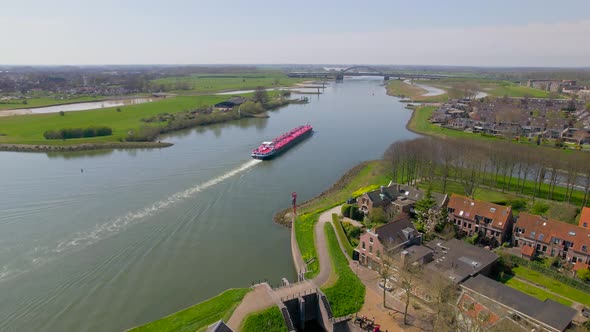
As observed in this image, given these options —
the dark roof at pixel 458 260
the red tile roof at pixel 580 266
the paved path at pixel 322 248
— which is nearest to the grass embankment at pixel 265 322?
the paved path at pixel 322 248

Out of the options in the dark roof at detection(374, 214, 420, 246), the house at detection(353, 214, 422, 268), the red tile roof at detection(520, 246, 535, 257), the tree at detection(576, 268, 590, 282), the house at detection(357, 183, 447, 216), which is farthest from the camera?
the house at detection(357, 183, 447, 216)

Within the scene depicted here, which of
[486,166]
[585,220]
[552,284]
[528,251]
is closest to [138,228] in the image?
[528,251]

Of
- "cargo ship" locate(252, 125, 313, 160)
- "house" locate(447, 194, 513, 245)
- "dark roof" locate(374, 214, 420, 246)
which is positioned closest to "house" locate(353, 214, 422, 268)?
"dark roof" locate(374, 214, 420, 246)

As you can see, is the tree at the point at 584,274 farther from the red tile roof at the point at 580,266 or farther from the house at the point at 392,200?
the house at the point at 392,200

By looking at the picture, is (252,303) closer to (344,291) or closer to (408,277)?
(344,291)

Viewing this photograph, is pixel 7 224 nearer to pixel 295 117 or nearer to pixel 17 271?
pixel 17 271

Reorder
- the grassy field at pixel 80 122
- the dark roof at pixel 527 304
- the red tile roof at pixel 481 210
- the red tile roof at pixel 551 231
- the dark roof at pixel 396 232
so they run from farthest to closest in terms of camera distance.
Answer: the grassy field at pixel 80 122, the red tile roof at pixel 481 210, the dark roof at pixel 396 232, the red tile roof at pixel 551 231, the dark roof at pixel 527 304

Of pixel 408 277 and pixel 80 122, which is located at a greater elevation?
pixel 80 122

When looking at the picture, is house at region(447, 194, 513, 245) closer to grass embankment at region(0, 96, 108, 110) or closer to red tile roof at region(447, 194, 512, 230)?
red tile roof at region(447, 194, 512, 230)
